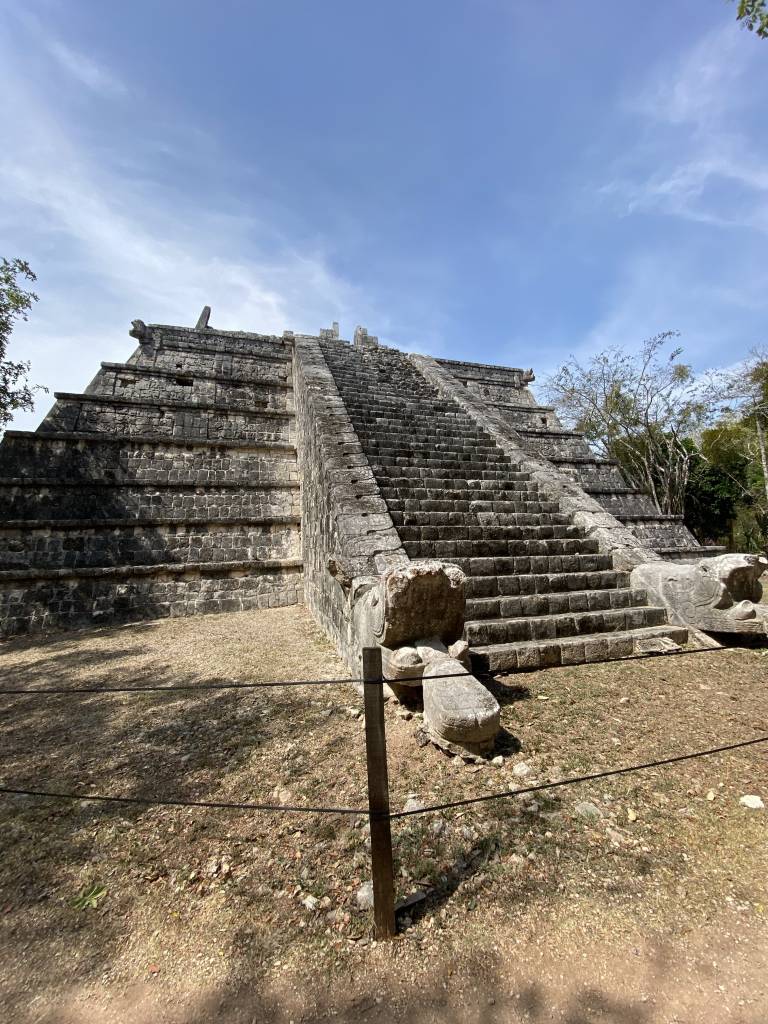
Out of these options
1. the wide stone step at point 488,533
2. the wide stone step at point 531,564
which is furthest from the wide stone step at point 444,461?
the wide stone step at point 531,564

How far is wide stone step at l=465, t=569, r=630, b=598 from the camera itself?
5.09 meters

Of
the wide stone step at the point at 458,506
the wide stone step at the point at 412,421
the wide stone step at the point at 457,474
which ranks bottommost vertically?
the wide stone step at the point at 458,506

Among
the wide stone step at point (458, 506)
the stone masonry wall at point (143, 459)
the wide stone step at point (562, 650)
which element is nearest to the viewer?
the wide stone step at point (562, 650)

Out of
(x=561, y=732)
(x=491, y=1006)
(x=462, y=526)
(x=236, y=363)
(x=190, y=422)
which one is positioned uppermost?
(x=236, y=363)

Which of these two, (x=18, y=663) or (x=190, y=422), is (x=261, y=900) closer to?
(x=18, y=663)

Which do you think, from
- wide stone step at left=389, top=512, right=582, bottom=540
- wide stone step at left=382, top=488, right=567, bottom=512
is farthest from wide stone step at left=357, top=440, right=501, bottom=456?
wide stone step at left=389, top=512, right=582, bottom=540

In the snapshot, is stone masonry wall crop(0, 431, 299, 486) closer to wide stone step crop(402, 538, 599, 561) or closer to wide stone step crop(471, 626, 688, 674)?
wide stone step crop(402, 538, 599, 561)

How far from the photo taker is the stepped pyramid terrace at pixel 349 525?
173 inches

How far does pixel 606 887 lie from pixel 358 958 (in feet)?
3.91

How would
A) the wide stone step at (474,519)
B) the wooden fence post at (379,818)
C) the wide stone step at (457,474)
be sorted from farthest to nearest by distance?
the wide stone step at (457,474) → the wide stone step at (474,519) → the wooden fence post at (379,818)

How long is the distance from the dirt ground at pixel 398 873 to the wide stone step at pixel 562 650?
0.42m

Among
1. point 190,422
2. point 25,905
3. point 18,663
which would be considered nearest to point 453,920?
point 25,905

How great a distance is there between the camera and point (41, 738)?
3545 mm

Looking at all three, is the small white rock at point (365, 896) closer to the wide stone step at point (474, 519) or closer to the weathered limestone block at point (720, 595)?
the wide stone step at point (474, 519)
